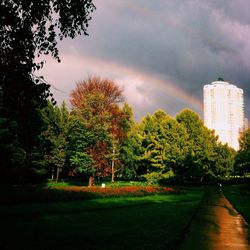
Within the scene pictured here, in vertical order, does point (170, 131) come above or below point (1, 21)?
above

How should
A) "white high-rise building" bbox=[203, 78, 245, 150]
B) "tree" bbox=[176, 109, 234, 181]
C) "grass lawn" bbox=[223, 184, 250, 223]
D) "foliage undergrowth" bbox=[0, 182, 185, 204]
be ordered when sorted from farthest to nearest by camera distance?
1. "white high-rise building" bbox=[203, 78, 245, 150]
2. "tree" bbox=[176, 109, 234, 181]
3. "foliage undergrowth" bbox=[0, 182, 185, 204]
4. "grass lawn" bbox=[223, 184, 250, 223]

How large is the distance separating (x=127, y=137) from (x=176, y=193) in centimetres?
2595

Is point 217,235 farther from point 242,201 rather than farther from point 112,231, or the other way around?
point 242,201

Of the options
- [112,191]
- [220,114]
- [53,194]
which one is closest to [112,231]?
[53,194]

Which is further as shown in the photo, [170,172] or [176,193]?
[170,172]

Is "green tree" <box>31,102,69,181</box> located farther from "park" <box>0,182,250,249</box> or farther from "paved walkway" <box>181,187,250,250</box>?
"paved walkway" <box>181,187,250,250</box>

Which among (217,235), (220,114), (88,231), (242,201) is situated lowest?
(88,231)

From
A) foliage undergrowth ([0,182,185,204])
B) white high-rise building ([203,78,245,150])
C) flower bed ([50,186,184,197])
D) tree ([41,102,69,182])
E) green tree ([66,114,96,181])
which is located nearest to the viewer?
foliage undergrowth ([0,182,185,204])

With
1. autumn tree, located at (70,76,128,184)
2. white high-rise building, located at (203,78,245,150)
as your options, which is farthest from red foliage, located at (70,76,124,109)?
white high-rise building, located at (203,78,245,150)

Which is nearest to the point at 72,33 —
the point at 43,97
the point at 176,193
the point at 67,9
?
the point at 67,9

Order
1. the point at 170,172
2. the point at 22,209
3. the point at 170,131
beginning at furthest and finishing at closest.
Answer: the point at 170,131 → the point at 170,172 → the point at 22,209

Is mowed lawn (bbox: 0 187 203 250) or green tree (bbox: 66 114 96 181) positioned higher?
green tree (bbox: 66 114 96 181)

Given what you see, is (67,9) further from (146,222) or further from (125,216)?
(125,216)

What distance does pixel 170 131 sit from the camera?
57.7 metres
